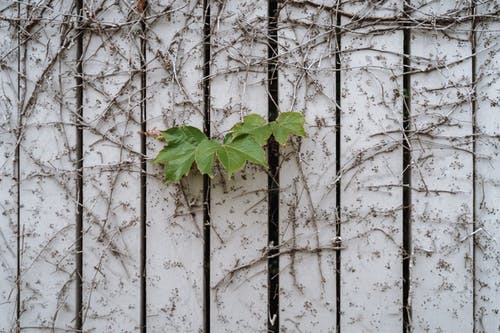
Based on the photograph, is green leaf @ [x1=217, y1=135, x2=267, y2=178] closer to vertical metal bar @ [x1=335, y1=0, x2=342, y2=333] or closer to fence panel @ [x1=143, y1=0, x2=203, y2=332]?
fence panel @ [x1=143, y1=0, x2=203, y2=332]

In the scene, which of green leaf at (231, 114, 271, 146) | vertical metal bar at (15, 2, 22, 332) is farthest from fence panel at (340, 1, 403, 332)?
vertical metal bar at (15, 2, 22, 332)

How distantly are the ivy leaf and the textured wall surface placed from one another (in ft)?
0.39

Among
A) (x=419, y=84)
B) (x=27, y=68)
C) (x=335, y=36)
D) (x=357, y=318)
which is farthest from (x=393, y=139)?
(x=27, y=68)

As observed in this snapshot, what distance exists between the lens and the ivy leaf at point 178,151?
1401mm

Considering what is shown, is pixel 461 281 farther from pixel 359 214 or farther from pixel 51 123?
pixel 51 123

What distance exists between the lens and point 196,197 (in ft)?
5.02

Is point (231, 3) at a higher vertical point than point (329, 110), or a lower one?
higher

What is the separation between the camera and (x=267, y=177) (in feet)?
4.98

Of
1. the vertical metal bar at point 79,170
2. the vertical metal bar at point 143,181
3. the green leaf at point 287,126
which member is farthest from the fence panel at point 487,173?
the vertical metal bar at point 79,170

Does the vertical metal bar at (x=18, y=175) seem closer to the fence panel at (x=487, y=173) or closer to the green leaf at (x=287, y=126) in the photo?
the green leaf at (x=287, y=126)

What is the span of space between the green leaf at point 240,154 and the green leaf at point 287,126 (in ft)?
0.29

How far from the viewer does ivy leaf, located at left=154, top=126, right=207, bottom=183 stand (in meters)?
1.40

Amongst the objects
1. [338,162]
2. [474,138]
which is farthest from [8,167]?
[474,138]

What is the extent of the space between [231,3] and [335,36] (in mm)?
430
